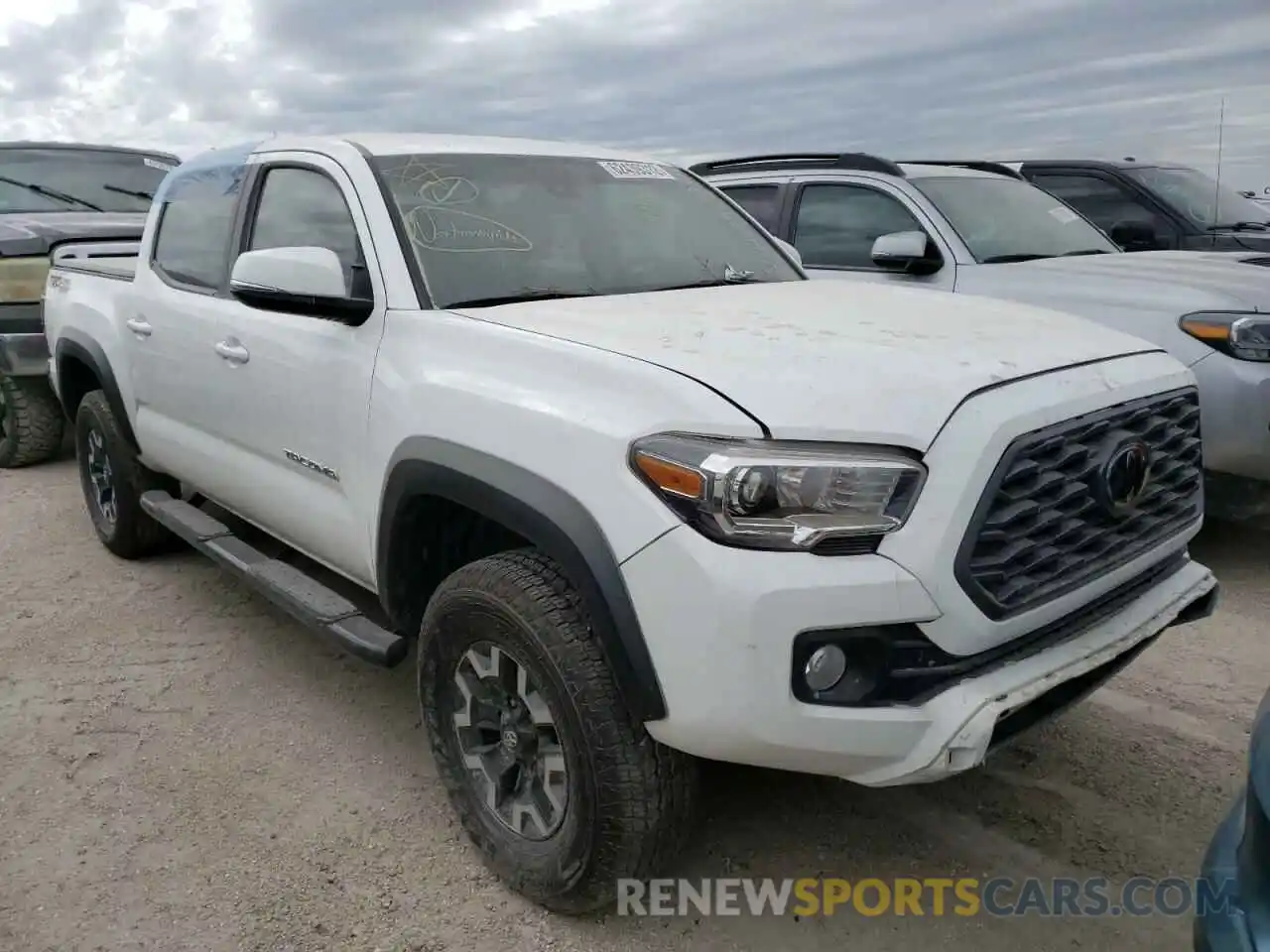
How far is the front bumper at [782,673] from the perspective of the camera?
1.99 metres

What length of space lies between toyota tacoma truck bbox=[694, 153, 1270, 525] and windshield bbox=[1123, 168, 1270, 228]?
137cm

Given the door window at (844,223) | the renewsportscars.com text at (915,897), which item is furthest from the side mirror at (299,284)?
the door window at (844,223)

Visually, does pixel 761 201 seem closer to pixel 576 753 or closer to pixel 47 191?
pixel 576 753

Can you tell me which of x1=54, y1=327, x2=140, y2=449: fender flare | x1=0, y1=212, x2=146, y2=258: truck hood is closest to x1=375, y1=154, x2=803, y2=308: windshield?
x1=54, y1=327, x2=140, y2=449: fender flare

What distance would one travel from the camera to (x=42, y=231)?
6953 mm

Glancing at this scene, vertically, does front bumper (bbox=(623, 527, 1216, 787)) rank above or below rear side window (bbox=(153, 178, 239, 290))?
below

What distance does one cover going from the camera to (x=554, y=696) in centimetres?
232

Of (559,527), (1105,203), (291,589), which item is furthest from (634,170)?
(1105,203)

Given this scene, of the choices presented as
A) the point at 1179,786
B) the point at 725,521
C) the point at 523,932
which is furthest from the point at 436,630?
the point at 1179,786

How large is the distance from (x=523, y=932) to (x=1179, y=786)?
1.89 metres

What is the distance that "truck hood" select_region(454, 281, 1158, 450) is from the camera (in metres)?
2.12

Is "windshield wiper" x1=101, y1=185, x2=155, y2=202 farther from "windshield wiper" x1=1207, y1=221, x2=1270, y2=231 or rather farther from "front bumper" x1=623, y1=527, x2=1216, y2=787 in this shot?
"windshield wiper" x1=1207, y1=221, x2=1270, y2=231

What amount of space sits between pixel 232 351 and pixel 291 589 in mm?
833

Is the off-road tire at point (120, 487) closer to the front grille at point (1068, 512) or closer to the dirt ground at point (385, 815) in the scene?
the dirt ground at point (385, 815)
